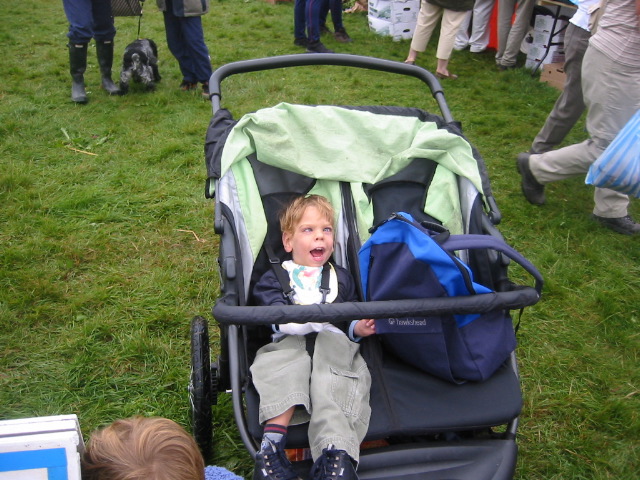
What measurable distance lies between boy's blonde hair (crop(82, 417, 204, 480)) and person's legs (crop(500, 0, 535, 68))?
6.02 metres

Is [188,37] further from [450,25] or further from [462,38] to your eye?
[462,38]

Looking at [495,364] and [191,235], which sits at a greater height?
[495,364]

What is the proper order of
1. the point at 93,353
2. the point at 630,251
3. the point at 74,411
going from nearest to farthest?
the point at 74,411 < the point at 93,353 < the point at 630,251

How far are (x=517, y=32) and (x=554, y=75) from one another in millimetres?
697

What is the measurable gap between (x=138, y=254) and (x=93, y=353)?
2.62ft

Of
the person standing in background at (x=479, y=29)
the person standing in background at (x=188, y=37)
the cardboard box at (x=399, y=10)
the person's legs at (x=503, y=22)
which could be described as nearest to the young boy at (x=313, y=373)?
the person standing in background at (x=188, y=37)

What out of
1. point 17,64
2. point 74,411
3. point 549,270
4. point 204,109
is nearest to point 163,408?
point 74,411

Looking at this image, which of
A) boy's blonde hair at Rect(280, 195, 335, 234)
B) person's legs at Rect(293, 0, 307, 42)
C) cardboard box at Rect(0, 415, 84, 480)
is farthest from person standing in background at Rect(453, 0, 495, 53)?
cardboard box at Rect(0, 415, 84, 480)

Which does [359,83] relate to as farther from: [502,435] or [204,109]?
[502,435]

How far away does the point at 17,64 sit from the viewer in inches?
240

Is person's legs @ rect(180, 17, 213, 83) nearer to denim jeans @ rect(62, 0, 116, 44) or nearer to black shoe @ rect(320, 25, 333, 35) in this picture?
denim jeans @ rect(62, 0, 116, 44)

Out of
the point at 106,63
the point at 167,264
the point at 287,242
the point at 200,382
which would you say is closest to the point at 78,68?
the point at 106,63

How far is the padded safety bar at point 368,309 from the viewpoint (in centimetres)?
157

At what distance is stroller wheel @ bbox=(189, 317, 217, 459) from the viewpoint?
198cm
